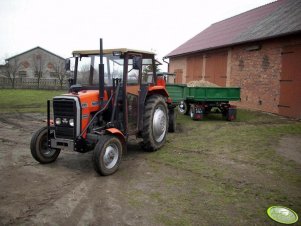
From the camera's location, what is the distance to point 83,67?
265 inches

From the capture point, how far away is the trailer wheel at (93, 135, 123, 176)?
5.34 metres

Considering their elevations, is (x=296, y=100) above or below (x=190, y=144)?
above

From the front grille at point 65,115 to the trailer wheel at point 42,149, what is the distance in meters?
0.42

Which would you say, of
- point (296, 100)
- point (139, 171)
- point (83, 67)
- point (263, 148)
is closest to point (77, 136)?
point (139, 171)

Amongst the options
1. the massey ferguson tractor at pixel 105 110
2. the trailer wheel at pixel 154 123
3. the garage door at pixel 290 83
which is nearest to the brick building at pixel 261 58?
the garage door at pixel 290 83

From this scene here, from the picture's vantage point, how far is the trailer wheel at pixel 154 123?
7.02 meters

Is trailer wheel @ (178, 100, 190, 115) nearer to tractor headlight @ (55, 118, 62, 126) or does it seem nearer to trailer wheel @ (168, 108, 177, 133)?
trailer wheel @ (168, 108, 177, 133)

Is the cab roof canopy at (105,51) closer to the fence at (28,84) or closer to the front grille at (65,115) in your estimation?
the front grille at (65,115)

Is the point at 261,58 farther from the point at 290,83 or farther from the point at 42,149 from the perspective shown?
the point at 42,149

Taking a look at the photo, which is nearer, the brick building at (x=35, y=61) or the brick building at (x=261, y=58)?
the brick building at (x=261, y=58)

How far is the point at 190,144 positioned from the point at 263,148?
1.83 metres

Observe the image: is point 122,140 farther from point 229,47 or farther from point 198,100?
point 229,47

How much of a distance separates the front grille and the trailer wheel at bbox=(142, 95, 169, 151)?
1.82 m

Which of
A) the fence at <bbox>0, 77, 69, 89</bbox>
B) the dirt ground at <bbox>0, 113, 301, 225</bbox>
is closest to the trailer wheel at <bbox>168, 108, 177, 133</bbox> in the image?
the dirt ground at <bbox>0, 113, 301, 225</bbox>
